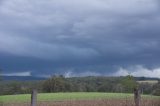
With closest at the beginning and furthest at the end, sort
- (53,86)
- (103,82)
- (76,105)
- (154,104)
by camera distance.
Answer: (154,104), (76,105), (53,86), (103,82)

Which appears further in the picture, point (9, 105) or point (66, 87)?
point (66, 87)

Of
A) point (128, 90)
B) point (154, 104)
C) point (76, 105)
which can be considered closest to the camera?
point (154, 104)

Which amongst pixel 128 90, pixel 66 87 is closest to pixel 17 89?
pixel 66 87

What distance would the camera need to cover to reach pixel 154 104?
22938 millimetres

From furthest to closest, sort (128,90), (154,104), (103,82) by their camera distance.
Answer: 1. (103,82)
2. (128,90)
3. (154,104)

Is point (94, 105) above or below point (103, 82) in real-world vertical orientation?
below

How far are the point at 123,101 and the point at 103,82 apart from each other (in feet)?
165

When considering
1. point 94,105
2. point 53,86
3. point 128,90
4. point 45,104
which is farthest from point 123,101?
point 53,86

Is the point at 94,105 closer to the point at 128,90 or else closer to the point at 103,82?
the point at 128,90

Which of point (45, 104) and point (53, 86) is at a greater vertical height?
point (53, 86)

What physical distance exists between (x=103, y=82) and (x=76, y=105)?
5038cm

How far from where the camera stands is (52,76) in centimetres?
6506

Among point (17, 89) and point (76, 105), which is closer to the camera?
point (76, 105)

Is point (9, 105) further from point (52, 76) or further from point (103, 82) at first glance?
point (103, 82)
